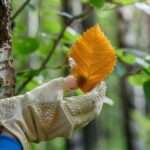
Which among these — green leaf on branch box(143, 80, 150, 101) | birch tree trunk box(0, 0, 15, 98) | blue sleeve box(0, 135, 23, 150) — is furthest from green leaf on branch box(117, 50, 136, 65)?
blue sleeve box(0, 135, 23, 150)

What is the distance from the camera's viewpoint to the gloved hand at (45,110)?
0.97 m

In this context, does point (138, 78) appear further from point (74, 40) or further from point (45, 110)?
point (45, 110)

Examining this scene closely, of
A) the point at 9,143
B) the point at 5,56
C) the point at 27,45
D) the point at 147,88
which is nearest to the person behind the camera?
the point at 9,143

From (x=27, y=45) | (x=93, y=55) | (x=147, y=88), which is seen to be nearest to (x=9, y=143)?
(x=93, y=55)

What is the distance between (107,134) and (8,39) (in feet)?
49.1

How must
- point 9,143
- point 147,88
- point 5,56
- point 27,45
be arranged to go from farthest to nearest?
point 27,45 < point 147,88 < point 5,56 < point 9,143

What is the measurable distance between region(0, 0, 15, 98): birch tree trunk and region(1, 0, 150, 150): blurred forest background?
0.30 m

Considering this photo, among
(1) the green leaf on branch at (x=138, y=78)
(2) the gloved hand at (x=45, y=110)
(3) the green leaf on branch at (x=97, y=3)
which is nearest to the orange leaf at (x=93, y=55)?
(2) the gloved hand at (x=45, y=110)

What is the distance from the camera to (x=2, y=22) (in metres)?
1.12

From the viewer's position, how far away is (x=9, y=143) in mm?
938

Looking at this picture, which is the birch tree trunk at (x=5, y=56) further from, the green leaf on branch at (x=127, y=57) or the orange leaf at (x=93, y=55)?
the green leaf on branch at (x=127, y=57)

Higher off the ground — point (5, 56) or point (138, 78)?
point (5, 56)

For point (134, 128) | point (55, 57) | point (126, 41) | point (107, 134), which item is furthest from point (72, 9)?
point (107, 134)

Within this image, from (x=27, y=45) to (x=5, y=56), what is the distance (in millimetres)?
455
